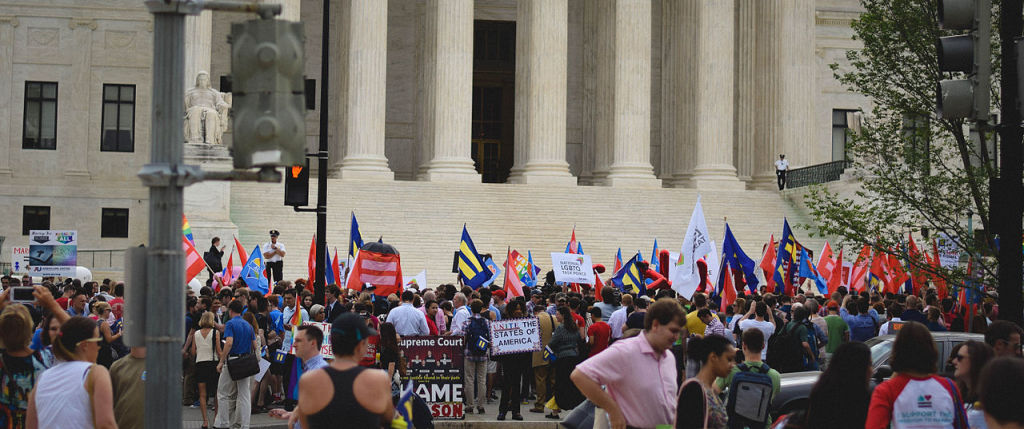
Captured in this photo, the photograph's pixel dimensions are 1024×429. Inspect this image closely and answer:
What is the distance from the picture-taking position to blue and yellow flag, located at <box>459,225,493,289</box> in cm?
2397

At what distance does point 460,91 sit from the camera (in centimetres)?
4181

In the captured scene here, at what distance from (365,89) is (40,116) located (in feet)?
38.3

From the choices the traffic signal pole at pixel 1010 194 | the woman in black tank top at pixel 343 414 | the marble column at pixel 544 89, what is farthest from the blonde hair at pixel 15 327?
the marble column at pixel 544 89

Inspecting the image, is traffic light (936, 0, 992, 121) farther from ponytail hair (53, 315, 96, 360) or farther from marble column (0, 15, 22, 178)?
marble column (0, 15, 22, 178)

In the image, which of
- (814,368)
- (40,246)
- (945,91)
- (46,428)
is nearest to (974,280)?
(814,368)

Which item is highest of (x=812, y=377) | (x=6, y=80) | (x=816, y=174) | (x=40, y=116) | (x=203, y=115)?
(x=6, y=80)

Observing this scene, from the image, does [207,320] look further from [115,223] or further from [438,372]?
[115,223]

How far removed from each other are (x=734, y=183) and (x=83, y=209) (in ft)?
70.0

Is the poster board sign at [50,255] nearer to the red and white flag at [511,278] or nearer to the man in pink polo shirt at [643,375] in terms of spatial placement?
the red and white flag at [511,278]

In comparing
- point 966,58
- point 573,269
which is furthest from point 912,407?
point 573,269

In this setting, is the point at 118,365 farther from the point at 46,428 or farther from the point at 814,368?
the point at 814,368

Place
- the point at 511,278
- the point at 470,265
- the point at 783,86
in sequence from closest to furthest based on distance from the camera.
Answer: the point at 511,278
the point at 470,265
the point at 783,86

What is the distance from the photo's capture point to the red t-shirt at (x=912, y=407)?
23.9 feet

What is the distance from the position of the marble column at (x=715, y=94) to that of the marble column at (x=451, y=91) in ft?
25.5
